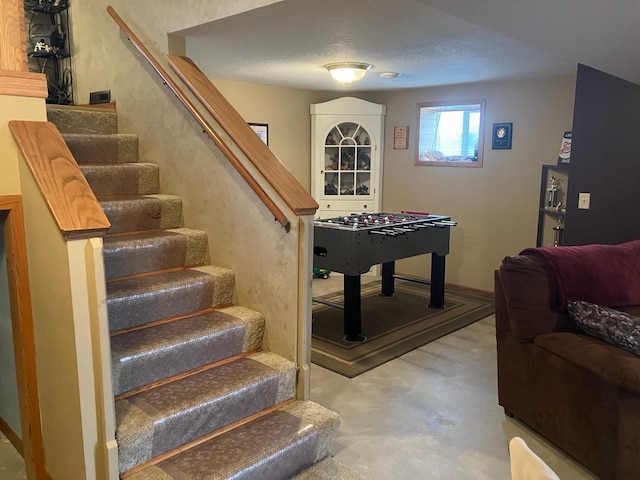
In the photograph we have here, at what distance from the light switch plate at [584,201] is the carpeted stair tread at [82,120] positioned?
342 cm

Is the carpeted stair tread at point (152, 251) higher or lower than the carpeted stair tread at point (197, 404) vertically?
higher

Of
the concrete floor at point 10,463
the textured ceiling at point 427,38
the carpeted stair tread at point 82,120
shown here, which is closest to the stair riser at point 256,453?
the concrete floor at point 10,463

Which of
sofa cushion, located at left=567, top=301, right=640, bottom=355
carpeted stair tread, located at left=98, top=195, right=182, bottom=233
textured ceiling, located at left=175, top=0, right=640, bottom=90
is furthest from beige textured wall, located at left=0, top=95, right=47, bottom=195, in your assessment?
sofa cushion, located at left=567, top=301, right=640, bottom=355

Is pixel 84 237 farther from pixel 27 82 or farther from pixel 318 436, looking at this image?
pixel 318 436

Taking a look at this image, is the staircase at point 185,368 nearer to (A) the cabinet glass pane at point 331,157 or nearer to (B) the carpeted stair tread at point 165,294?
(B) the carpeted stair tread at point 165,294

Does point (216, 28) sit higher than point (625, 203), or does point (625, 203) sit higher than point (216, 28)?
point (216, 28)

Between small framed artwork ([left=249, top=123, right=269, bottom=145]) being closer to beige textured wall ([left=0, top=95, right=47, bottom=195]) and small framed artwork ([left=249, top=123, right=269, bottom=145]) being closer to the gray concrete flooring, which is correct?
the gray concrete flooring

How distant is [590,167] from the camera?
3654 mm

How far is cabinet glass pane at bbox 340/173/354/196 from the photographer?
594cm

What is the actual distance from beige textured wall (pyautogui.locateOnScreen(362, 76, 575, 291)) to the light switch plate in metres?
1.09

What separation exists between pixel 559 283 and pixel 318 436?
4.65ft

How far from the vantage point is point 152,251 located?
2729 millimetres

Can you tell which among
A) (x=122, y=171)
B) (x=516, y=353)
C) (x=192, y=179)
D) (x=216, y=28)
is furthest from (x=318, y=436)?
(x=216, y=28)

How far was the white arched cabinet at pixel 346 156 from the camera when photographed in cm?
579
